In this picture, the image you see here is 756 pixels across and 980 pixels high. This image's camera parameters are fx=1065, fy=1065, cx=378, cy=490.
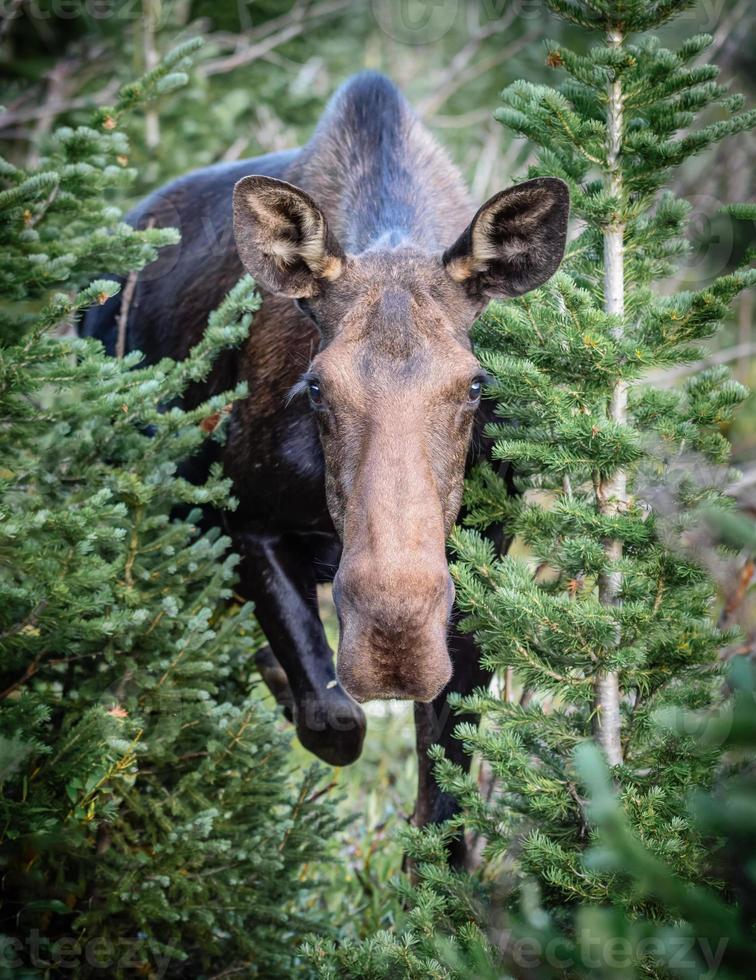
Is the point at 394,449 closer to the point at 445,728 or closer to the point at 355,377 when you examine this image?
the point at 355,377

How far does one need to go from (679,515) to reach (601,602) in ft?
1.23

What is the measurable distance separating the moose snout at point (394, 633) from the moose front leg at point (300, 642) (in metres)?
1.33

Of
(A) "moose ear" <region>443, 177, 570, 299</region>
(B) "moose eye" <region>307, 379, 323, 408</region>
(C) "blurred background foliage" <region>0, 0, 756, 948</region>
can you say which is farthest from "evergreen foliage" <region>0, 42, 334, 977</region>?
(C) "blurred background foliage" <region>0, 0, 756, 948</region>

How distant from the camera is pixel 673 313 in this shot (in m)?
3.37

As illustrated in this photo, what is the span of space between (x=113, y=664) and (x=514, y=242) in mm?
2123

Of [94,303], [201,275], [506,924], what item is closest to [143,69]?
[201,275]

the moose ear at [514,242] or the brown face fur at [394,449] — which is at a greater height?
the moose ear at [514,242]

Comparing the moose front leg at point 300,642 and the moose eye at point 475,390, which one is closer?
the moose eye at point 475,390

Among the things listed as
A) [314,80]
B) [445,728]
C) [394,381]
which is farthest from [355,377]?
[314,80]

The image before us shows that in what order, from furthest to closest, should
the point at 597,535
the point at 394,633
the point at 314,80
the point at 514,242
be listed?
1. the point at 314,80
2. the point at 514,242
3. the point at 597,535
4. the point at 394,633

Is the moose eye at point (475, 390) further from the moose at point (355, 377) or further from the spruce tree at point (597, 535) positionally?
the spruce tree at point (597, 535)

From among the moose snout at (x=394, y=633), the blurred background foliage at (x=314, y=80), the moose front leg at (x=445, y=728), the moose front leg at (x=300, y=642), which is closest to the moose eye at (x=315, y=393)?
the moose snout at (x=394, y=633)

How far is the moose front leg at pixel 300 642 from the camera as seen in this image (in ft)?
15.0

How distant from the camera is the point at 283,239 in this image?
4191 millimetres
